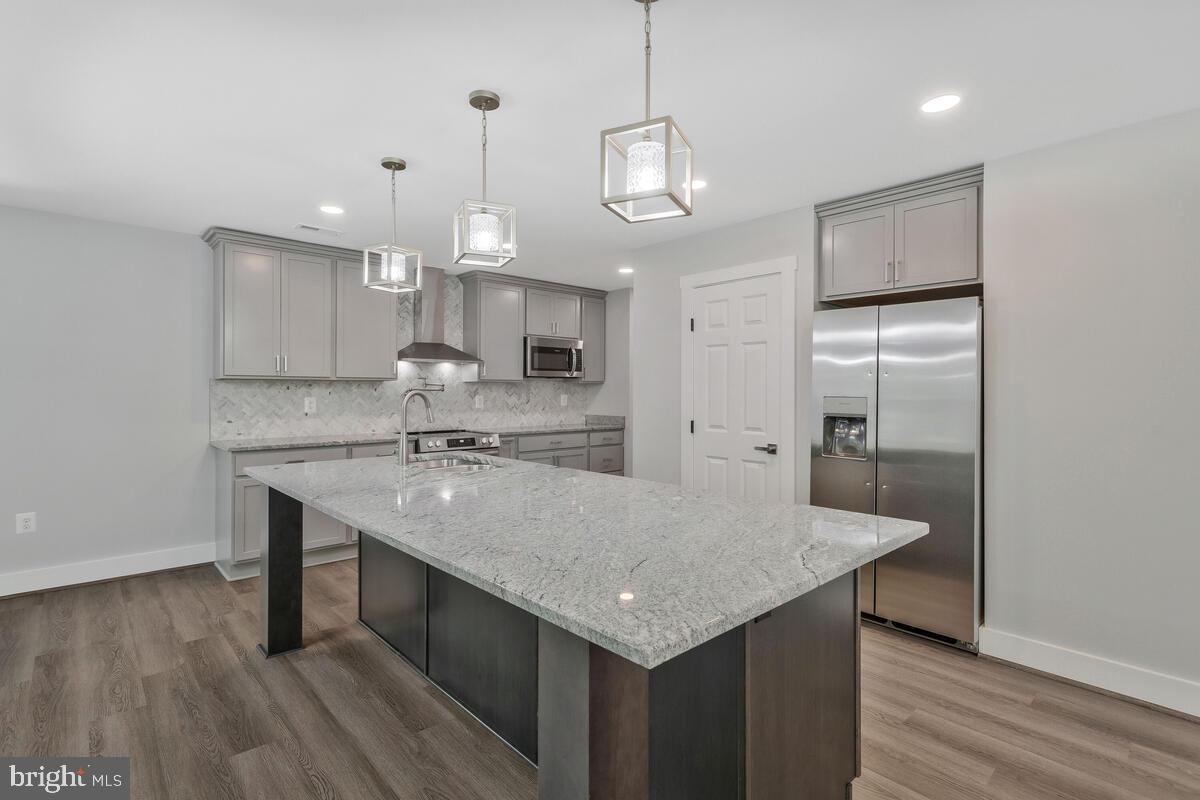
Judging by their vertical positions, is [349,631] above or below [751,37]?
below

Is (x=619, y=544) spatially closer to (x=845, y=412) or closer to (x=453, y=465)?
(x=453, y=465)

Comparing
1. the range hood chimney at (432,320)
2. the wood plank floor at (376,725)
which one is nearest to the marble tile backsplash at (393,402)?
the range hood chimney at (432,320)

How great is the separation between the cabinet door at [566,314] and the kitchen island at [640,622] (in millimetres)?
3761

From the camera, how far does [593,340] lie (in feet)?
20.9

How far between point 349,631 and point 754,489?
98.9 inches

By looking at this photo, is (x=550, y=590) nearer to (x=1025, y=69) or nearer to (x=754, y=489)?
(x=1025, y=69)

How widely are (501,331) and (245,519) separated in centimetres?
267

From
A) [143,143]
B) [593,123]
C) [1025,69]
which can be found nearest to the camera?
[1025,69]

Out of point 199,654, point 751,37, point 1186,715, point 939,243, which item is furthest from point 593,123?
point 1186,715

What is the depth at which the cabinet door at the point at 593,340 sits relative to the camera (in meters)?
6.29

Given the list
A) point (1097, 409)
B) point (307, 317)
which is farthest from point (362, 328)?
point (1097, 409)

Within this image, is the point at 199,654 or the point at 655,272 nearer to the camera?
the point at 199,654

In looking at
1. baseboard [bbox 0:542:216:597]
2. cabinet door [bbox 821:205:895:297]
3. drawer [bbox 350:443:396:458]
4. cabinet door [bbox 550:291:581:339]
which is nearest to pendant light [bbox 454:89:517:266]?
cabinet door [bbox 821:205:895:297]

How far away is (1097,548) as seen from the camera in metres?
2.51
